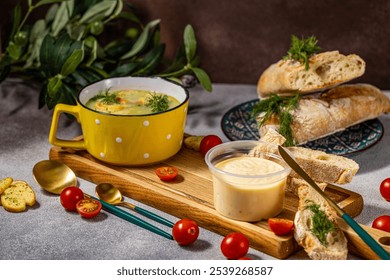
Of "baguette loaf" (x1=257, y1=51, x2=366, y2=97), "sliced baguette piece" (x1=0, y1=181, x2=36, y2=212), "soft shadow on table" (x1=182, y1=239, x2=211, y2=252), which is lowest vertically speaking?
"soft shadow on table" (x1=182, y1=239, x2=211, y2=252)

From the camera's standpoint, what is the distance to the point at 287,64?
7.90 ft

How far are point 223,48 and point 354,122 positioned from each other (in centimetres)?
79

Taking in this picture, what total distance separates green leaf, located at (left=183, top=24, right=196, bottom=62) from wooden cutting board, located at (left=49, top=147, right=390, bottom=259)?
0.60 metres

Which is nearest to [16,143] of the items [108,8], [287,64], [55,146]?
[55,146]

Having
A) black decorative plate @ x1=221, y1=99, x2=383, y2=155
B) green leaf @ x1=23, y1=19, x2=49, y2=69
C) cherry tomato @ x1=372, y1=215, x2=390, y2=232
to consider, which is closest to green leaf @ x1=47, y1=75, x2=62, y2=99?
green leaf @ x1=23, y1=19, x2=49, y2=69

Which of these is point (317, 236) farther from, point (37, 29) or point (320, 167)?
Answer: point (37, 29)

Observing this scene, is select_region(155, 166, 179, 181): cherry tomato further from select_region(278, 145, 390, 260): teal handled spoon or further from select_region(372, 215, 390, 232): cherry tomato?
select_region(372, 215, 390, 232): cherry tomato

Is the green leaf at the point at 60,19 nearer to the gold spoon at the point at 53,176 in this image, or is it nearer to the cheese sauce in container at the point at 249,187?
the gold spoon at the point at 53,176

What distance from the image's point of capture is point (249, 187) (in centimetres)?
172

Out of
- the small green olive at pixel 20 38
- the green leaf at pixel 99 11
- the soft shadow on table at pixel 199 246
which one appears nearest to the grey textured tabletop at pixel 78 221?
the soft shadow on table at pixel 199 246

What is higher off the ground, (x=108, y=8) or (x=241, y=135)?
(x=108, y=8)

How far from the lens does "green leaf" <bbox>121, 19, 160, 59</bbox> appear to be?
278 centimetres

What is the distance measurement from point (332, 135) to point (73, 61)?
919mm
